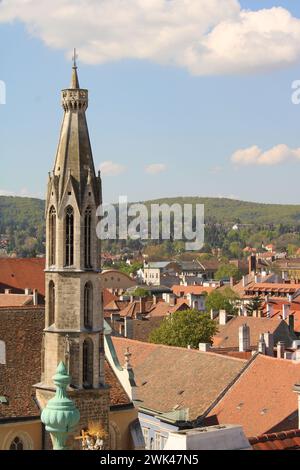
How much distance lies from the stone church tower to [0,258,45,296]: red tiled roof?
60772 mm

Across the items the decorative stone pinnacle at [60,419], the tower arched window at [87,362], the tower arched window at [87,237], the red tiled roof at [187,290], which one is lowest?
the red tiled roof at [187,290]

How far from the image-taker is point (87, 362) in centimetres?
→ 2586

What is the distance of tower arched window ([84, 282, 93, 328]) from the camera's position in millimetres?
25891

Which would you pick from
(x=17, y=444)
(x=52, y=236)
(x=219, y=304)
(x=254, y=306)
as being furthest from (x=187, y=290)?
(x=17, y=444)

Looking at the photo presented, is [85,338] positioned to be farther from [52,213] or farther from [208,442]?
[208,442]

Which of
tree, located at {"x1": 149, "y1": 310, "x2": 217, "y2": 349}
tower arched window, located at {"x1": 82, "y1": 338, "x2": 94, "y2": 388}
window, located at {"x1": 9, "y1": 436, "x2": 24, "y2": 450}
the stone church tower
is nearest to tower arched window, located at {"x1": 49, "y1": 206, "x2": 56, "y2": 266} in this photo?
the stone church tower

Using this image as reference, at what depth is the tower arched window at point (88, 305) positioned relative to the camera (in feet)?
84.9

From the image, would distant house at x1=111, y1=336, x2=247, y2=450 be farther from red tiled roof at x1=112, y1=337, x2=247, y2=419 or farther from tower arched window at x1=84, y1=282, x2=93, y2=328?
tower arched window at x1=84, y1=282, x2=93, y2=328

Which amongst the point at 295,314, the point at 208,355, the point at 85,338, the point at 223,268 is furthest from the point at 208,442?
the point at 223,268

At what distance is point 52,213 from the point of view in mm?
26266

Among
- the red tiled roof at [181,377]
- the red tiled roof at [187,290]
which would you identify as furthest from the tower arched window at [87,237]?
the red tiled roof at [187,290]

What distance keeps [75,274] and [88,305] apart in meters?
1.07

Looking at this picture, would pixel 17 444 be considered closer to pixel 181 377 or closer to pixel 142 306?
pixel 181 377

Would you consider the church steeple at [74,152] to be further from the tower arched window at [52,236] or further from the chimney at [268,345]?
the chimney at [268,345]
